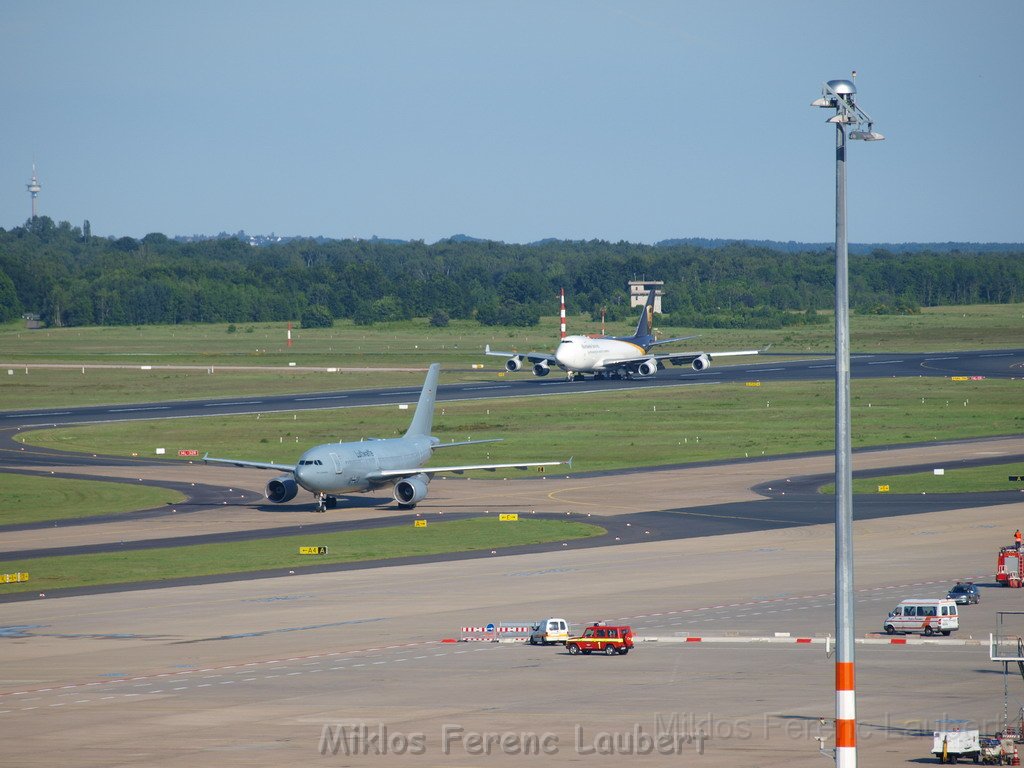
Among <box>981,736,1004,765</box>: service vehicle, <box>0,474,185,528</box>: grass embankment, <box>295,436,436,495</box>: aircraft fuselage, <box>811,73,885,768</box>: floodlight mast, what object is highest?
<box>811,73,885,768</box>: floodlight mast

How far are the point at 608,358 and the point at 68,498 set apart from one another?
86160 mm

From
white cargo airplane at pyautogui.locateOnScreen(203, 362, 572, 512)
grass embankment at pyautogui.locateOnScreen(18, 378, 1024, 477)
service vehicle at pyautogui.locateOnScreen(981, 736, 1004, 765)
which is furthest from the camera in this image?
grass embankment at pyautogui.locateOnScreen(18, 378, 1024, 477)

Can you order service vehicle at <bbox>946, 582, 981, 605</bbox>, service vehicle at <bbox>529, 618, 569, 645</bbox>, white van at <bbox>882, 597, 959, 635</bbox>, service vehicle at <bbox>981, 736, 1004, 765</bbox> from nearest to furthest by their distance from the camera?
1. service vehicle at <bbox>981, 736, 1004, 765</bbox>
2. white van at <bbox>882, 597, 959, 635</bbox>
3. service vehicle at <bbox>529, 618, 569, 645</bbox>
4. service vehicle at <bbox>946, 582, 981, 605</bbox>

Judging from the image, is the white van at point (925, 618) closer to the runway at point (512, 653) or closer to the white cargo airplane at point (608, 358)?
the runway at point (512, 653)

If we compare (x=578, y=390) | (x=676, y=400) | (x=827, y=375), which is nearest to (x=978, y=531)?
(x=676, y=400)

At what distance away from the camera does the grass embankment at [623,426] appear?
4225 inches

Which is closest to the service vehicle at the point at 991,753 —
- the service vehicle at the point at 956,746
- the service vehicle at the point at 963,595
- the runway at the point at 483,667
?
the service vehicle at the point at 956,746

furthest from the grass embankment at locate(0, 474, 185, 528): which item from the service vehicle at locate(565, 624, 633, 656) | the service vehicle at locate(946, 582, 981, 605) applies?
the service vehicle at locate(946, 582, 981, 605)

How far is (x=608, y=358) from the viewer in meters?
164

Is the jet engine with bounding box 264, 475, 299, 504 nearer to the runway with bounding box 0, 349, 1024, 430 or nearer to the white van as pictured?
the white van

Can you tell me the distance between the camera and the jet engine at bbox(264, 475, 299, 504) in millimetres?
80750

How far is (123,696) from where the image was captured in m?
39.2

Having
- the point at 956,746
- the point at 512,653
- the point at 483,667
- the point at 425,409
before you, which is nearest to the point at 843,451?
the point at 956,746

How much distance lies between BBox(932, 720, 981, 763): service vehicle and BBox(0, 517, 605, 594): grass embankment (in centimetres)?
3824
